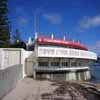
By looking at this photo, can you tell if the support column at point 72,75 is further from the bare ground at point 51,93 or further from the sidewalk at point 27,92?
the sidewalk at point 27,92

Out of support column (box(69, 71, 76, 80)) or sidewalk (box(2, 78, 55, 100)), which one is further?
support column (box(69, 71, 76, 80))

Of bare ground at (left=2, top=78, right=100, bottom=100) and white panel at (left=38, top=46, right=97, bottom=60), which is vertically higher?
white panel at (left=38, top=46, right=97, bottom=60)

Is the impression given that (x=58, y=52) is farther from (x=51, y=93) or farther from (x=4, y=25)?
(x=4, y=25)

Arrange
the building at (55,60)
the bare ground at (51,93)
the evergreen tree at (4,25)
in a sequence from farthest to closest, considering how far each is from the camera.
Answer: the evergreen tree at (4,25), the building at (55,60), the bare ground at (51,93)

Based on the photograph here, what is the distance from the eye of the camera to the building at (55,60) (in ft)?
65.0

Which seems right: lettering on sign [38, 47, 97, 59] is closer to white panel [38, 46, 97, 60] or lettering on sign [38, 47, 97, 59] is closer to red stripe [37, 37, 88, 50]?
white panel [38, 46, 97, 60]

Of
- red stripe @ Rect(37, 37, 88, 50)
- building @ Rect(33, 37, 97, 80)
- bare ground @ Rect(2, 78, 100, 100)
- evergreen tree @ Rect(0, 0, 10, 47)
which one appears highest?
evergreen tree @ Rect(0, 0, 10, 47)

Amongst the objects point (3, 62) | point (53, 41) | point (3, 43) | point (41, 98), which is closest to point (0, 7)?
point (3, 43)

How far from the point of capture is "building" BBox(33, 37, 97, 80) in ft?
65.0

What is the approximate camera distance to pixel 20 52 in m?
19.2

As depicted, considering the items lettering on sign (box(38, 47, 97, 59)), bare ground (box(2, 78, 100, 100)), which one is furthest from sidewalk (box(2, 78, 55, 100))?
lettering on sign (box(38, 47, 97, 59))

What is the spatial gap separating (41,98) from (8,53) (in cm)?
1031

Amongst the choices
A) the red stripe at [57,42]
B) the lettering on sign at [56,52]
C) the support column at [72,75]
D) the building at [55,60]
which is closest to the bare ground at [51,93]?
the lettering on sign at [56,52]

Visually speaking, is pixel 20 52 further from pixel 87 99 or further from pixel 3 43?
pixel 3 43
